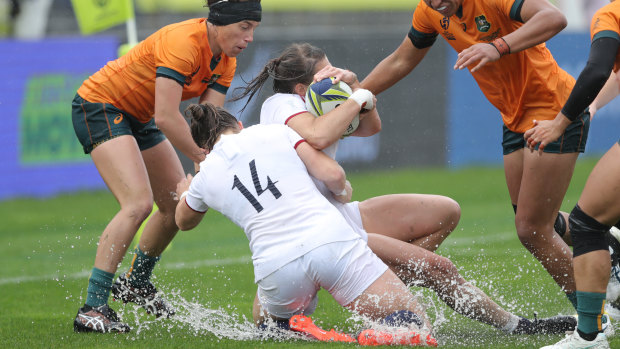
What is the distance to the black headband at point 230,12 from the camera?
19.0ft

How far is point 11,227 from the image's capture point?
1184 cm

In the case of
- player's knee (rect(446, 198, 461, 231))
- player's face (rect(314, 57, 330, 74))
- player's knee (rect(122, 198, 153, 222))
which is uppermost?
player's face (rect(314, 57, 330, 74))

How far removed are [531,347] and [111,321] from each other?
2.63m

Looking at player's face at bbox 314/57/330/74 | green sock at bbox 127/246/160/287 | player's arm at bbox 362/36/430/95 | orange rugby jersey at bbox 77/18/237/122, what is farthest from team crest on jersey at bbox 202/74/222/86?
green sock at bbox 127/246/160/287

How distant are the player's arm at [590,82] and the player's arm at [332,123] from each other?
1.00m

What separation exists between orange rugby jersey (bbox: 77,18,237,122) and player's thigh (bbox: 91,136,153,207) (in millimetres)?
340

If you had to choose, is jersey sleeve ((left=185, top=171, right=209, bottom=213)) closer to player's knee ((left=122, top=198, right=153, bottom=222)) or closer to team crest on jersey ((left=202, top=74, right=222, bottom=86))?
player's knee ((left=122, top=198, right=153, bottom=222))

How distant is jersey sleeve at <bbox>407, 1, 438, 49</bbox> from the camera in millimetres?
5871

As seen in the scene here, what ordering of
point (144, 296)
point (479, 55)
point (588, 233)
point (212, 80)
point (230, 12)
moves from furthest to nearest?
point (144, 296) < point (212, 80) < point (230, 12) < point (479, 55) < point (588, 233)

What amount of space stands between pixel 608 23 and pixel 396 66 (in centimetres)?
201

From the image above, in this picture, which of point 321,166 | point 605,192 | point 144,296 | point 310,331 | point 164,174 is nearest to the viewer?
point 605,192

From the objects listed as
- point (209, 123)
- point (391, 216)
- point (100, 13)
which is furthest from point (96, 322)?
point (100, 13)

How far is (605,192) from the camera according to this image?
438 centimetres

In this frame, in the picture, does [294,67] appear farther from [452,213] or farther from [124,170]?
[124,170]
